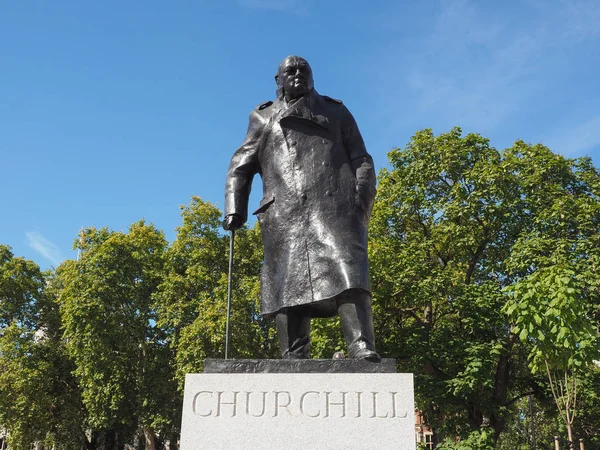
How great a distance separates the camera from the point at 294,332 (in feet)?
16.9

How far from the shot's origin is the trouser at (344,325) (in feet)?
15.7

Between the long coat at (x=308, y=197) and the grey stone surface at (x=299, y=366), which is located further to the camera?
the long coat at (x=308, y=197)

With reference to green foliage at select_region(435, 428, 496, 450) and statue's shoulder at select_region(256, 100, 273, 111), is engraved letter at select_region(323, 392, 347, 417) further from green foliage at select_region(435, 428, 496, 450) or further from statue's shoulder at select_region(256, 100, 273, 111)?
green foliage at select_region(435, 428, 496, 450)

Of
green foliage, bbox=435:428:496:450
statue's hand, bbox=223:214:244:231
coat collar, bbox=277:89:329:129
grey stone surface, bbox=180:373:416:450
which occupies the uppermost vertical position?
coat collar, bbox=277:89:329:129

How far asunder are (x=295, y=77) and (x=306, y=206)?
4.12 ft

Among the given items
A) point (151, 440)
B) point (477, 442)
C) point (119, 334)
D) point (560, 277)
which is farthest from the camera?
point (151, 440)

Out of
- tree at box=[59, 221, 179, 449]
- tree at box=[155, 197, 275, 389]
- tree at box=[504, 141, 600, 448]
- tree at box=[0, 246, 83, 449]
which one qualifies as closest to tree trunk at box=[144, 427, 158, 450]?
tree at box=[59, 221, 179, 449]

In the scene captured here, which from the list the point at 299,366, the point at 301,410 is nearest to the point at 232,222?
the point at 299,366

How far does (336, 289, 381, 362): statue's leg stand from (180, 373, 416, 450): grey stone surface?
0.37 metres

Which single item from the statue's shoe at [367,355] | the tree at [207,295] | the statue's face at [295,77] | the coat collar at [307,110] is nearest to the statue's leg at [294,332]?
the statue's shoe at [367,355]

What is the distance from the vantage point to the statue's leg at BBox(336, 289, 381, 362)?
4.76 metres

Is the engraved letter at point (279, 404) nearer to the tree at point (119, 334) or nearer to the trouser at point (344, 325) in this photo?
the trouser at point (344, 325)

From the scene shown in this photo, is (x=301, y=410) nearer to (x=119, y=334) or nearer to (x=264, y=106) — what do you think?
(x=264, y=106)

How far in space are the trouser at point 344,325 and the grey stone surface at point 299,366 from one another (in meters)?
0.18
